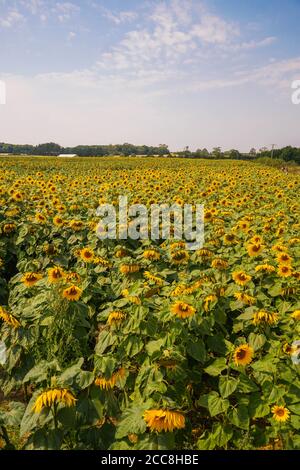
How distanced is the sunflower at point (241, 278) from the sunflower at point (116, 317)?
171cm

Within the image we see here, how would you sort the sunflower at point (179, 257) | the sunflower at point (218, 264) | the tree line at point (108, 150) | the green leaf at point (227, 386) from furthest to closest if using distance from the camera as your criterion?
the tree line at point (108, 150) < the sunflower at point (179, 257) < the sunflower at point (218, 264) < the green leaf at point (227, 386)

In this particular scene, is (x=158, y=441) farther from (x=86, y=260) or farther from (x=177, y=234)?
(x=177, y=234)

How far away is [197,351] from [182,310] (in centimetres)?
40

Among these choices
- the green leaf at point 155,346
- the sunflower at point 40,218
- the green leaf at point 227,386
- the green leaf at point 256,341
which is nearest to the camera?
the green leaf at point 227,386

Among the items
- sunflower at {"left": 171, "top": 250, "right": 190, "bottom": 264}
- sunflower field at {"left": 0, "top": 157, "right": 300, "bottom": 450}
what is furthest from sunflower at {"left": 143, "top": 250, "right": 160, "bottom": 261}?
sunflower at {"left": 171, "top": 250, "right": 190, "bottom": 264}

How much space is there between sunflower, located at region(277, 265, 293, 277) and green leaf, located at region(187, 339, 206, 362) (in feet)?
6.07

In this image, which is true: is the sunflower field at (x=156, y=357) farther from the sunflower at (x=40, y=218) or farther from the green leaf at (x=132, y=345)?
the sunflower at (x=40, y=218)

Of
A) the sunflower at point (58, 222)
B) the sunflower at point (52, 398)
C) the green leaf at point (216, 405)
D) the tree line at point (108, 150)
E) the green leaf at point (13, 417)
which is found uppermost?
the tree line at point (108, 150)

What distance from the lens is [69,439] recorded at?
10.1 ft

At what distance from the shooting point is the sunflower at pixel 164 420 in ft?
7.95

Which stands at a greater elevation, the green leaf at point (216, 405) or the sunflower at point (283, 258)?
the sunflower at point (283, 258)

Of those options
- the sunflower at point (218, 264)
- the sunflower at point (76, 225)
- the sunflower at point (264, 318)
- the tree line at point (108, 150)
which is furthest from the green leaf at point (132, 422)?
the tree line at point (108, 150)

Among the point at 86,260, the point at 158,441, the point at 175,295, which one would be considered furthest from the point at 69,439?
the point at 86,260

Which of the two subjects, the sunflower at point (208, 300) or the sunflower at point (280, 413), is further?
the sunflower at point (208, 300)
